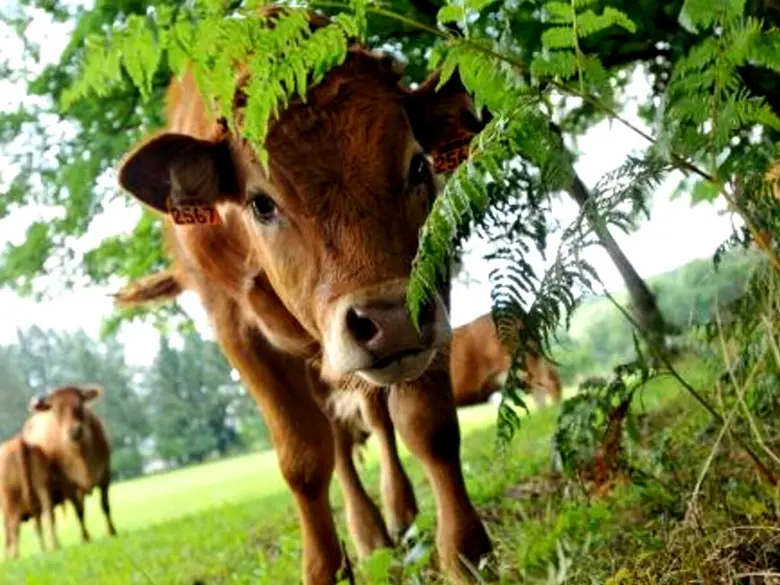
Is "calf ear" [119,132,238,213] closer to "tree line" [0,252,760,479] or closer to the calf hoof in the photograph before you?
the calf hoof

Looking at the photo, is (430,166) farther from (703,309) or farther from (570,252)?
(570,252)

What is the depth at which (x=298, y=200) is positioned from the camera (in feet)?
13.3

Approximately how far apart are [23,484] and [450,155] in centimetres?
2142

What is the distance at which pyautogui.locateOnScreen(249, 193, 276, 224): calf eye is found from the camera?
4.25 meters

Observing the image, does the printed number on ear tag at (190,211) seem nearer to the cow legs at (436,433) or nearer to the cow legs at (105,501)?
the cow legs at (436,433)

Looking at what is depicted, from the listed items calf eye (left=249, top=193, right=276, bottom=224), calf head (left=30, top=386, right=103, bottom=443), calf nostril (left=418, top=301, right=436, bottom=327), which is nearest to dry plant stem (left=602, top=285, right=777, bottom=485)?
calf nostril (left=418, top=301, right=436, bottom=327)

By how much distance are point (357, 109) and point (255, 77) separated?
4.81ft

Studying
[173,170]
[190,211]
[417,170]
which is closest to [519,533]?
[417,170]

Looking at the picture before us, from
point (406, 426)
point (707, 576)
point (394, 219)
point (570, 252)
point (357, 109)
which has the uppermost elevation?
point (357, 109)

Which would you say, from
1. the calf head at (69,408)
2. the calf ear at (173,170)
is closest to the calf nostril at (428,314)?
the calf ear at (173,170)

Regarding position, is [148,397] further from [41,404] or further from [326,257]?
[326,257]

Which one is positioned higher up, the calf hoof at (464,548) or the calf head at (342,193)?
the calf head at (342,193)

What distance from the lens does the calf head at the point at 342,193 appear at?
3.54 meters

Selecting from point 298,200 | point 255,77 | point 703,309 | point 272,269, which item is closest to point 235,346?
point 272,269
